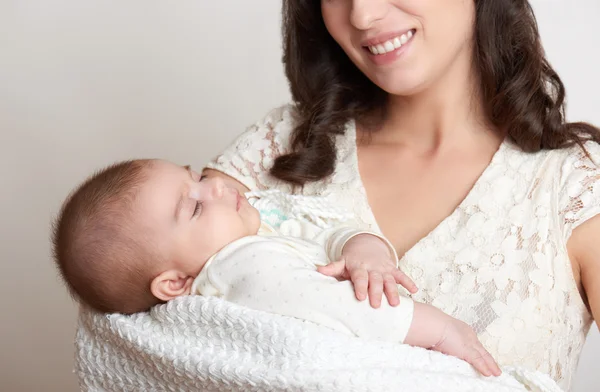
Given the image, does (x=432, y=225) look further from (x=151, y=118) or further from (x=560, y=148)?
(x=151, y=118)

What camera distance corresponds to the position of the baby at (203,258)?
5.23ft

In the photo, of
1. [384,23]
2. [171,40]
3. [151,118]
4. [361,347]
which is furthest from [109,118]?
[361,347]

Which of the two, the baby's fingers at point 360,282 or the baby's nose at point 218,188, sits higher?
the baby's nose at point 218,188

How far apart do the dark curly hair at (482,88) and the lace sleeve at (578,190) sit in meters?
0.06

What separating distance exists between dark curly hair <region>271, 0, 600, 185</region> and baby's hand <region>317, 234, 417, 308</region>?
49cm

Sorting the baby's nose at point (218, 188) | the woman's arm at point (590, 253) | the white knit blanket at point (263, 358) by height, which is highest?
the baby's nose at point (218, 188)

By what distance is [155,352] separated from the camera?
5.49ft

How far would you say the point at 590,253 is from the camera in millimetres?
1918

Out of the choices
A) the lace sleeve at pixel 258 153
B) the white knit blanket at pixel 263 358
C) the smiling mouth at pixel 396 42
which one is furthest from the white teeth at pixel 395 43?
the white knit blanket at pixel 263 358

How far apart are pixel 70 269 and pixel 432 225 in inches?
A: 35.4

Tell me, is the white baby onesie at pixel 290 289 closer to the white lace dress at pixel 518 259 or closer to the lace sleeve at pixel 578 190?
the white lace dress at pixel 518 259

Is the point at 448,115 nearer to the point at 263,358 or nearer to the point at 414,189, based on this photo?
the point at 414,189

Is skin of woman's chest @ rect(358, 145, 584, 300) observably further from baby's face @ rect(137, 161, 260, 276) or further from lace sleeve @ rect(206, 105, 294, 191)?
baby's face @ rect(137, 161, 260, 276)

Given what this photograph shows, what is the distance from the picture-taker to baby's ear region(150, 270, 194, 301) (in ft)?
5.74
